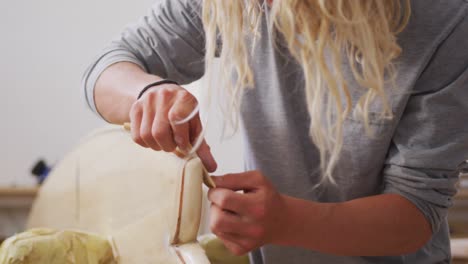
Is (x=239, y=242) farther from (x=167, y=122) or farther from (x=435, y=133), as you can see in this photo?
(x=435, y=133)

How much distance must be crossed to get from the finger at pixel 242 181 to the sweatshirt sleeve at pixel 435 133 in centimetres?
21

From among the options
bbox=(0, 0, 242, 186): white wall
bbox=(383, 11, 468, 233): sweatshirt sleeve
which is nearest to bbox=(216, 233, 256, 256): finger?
bbox=(383, 11, 468, 233): sweatshirt sleeve

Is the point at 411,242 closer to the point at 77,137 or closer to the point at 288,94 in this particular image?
the point at 288,94

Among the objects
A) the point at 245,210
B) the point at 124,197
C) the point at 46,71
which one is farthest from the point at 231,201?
the point at 46,71

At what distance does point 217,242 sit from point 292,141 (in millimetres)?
167

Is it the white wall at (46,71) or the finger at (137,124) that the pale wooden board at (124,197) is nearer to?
the finger at (137,124)

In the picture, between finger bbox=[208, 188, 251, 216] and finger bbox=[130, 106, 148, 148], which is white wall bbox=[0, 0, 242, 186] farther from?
finger bbox=[208, 188, 251, 216]

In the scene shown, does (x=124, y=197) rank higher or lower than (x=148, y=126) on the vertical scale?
lower

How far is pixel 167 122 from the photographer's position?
61 cm

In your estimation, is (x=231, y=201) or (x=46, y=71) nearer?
(x=231, y=201)

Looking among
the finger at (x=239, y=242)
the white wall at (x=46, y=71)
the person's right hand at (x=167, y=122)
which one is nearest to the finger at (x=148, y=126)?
the person's right hand at (x=167, y=122)

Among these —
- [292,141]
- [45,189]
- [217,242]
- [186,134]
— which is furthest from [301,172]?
[45,189]

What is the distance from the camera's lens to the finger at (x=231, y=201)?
582 mm

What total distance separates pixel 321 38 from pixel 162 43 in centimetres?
30
